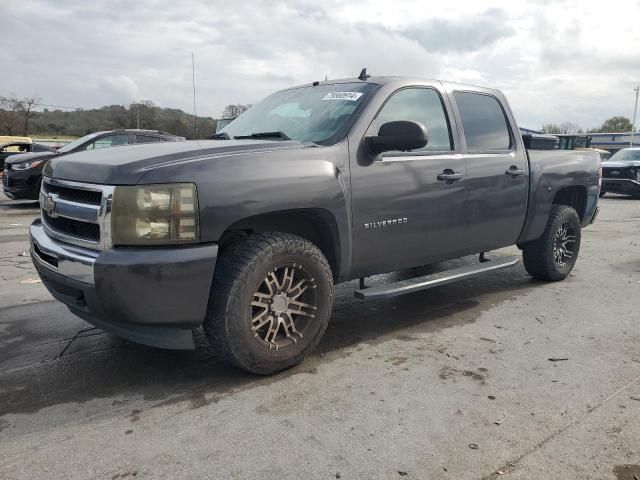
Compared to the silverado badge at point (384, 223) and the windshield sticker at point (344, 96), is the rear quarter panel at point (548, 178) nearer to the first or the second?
the silverado badge at point (384, 223)

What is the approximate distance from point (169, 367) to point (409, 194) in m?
1.98

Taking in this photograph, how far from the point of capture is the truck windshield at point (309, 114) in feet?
12.2

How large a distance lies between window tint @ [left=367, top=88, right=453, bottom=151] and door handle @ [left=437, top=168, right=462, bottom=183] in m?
0.21

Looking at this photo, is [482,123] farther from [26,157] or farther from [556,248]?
[26,157]

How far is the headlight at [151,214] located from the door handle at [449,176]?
80.2 inches

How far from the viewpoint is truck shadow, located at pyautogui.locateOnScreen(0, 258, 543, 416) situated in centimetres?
301

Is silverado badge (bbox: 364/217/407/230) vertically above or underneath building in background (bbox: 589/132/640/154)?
underneath

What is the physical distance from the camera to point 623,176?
53.6ft

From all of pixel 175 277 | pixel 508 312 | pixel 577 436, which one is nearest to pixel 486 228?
pixel 508 312

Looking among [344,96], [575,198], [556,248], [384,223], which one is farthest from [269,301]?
[575,198]

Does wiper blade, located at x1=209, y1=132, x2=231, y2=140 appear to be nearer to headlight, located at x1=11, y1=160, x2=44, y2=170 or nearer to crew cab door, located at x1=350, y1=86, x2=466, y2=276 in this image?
crew cab door, located at x1=350, y1=86, x2=466, y2=276

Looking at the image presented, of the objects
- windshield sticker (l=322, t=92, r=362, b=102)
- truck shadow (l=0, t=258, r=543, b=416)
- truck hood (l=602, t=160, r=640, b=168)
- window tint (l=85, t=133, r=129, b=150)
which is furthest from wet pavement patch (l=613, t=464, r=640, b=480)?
truck hood (l=602, t=160, r=640, b=168)

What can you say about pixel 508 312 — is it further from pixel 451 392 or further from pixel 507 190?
pixel 451 392

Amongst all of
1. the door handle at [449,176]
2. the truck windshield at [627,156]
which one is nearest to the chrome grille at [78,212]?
the door handle at [449,176]
